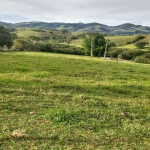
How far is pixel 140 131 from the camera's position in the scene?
272 inches

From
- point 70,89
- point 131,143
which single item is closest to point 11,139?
point 131,143

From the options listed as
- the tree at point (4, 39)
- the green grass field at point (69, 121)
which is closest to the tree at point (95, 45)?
the tree at point (4, 39)

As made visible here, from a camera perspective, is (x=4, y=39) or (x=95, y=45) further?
(x=95, y=45)

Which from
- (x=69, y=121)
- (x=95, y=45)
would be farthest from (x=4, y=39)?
(x=69, y=121)

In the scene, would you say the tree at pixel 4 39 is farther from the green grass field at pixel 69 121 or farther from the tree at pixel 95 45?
the green grass field at pixel 69 121

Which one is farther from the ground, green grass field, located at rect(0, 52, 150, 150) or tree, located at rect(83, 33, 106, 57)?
tree, located at rect(83, 33, 106, 57)

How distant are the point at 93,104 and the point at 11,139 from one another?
14.3 feet

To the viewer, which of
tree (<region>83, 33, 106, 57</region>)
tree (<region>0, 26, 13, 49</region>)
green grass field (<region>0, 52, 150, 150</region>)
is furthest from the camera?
tree (<region>83, 33, 106, 57</region>)

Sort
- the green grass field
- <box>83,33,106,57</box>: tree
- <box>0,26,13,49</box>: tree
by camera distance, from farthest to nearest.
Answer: <box>83,33,106,57</box>: tree, <box>0,26,13,49</box>: tree, the green grass field

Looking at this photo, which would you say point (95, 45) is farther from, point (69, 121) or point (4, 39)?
point (69, 121)

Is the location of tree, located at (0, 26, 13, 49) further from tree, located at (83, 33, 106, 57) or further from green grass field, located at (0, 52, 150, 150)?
green grass field, located at (0, 52, 150, 150)

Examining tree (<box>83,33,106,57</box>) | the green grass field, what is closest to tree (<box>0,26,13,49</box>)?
tree (<box>83,33,106,57</box>)

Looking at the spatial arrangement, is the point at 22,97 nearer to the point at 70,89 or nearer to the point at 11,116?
the point at 11,116

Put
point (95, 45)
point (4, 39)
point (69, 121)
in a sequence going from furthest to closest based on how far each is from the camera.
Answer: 1. point (95, 45)
2. point (4, 39)
3. point (69, 121)
